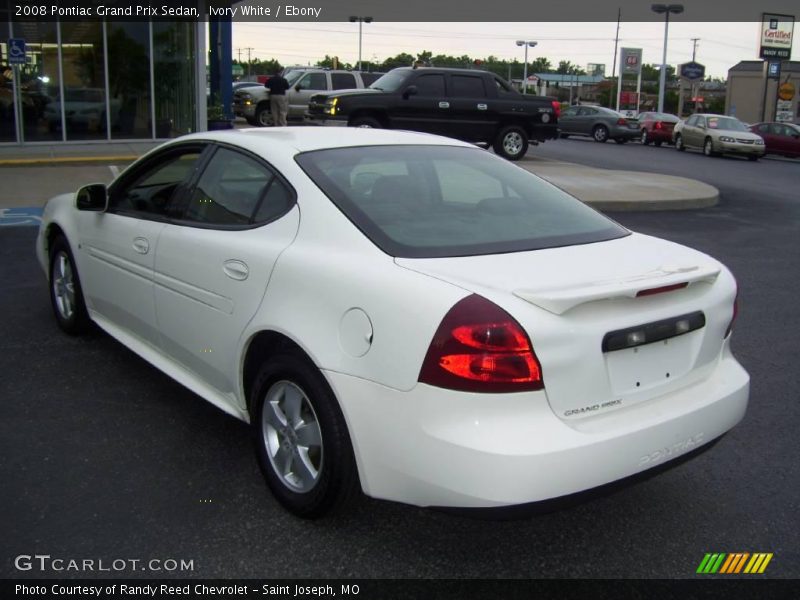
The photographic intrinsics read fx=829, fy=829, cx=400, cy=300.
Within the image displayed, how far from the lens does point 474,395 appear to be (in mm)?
2711

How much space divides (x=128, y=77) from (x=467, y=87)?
7.79 m

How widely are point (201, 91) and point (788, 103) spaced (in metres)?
35.7

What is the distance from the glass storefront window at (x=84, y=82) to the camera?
18.3 metres

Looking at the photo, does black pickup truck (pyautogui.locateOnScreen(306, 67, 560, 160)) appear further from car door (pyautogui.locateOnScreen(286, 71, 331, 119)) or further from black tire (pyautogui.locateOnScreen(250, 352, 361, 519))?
black tire (pyautogui.locateOnScreen(250, 352, 361, 519))

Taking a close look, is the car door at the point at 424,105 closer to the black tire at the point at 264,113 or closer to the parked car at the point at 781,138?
the black tire at the point at 264,113

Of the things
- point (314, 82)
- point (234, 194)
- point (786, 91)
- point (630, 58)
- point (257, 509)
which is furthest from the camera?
point (630, 58)

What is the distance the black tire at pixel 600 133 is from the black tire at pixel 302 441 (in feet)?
115

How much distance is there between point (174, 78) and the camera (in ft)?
65.4

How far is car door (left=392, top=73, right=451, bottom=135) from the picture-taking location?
60.0 ft

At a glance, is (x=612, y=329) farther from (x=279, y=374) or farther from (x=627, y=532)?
(x=279, y=374)

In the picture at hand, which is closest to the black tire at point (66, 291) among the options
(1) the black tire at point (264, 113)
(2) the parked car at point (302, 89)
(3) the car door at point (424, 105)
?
(3) the car door at point (424, 105)

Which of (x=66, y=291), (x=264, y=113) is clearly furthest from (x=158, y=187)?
(x=264, y=113)

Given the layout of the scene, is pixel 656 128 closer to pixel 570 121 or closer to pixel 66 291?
pixel 570 121

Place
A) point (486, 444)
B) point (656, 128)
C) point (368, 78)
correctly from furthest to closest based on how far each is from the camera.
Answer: point (656, 128), point (368, 78), point (486, 444)
